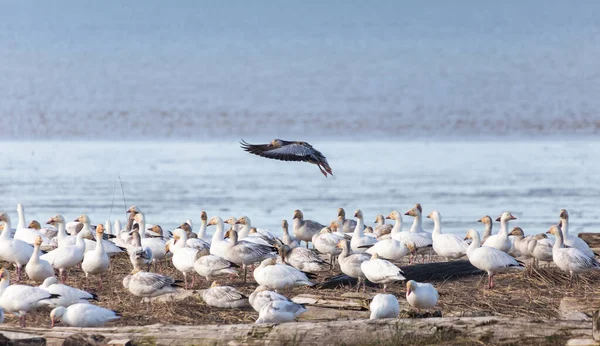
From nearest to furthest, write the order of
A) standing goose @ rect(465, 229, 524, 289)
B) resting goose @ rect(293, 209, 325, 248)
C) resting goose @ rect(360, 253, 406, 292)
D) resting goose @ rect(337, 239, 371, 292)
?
1. resting goose @ rect(360, 253, 406, 292)
2. resting goose @ rect(337, 239, 371, 292)
3. standing goose @ rect(465, 229, 524, 289)
4. resting goose @ rect(293, 209, 325, 248)

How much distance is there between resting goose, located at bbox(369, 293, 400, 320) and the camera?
29.7 ft

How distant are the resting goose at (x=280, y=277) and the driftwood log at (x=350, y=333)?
2.77 metres

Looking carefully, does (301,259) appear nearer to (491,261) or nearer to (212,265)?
(212,265)

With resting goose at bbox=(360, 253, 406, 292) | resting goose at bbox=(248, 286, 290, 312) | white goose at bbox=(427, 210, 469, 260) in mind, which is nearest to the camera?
resting goose at bbox=(248, 286, 290, 312)

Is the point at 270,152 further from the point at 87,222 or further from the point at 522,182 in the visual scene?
the point at 522,182

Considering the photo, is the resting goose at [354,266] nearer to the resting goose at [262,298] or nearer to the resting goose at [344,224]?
the resting goose at [262,298]

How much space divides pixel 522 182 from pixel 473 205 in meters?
5.10

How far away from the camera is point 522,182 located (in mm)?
26969

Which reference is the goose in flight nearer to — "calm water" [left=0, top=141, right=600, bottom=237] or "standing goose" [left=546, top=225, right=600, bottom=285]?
"standing goose" [left=546, top=225, right=600, bottom=285]

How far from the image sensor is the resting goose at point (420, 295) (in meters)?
9.66

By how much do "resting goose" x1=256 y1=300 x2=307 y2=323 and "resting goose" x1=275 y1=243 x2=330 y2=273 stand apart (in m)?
3.18

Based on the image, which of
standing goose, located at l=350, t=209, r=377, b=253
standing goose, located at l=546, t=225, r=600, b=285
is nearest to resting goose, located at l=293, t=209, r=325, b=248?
standing goose, located at l=350, t=209, r=377, b=253

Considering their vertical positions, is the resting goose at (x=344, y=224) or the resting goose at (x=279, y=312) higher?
the resting goose at (x=344, y=224)

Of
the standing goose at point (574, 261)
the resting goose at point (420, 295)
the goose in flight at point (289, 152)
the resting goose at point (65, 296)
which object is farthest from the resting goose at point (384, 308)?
the goose in flight at point (289, 152)
